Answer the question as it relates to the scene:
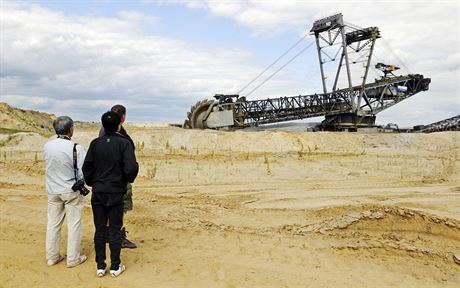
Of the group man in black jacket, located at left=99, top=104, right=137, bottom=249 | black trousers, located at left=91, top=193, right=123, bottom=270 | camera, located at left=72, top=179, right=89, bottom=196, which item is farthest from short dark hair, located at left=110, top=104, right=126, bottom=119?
black trousers, located at left=91, top=193, right=123, bottom=270

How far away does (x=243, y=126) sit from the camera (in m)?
25.7

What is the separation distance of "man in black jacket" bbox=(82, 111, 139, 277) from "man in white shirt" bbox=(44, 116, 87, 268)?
473mm

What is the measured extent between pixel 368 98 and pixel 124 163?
80.2 ft

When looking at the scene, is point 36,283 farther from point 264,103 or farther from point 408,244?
point 264,103

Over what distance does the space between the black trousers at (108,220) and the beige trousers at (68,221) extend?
1.70ft

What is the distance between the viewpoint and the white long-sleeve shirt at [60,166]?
6.00 metres

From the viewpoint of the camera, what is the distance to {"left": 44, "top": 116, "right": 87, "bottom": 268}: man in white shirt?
602cm

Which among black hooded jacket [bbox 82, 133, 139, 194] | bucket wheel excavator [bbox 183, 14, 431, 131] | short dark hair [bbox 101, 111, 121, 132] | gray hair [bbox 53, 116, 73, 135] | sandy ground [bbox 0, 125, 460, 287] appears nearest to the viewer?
black hooded jacket [bbox 82, 133, 139, 194]

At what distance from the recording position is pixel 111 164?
18.4 ft

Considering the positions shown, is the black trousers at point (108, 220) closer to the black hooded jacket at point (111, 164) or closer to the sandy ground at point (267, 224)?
the black hooded jacket at point (111, 164)

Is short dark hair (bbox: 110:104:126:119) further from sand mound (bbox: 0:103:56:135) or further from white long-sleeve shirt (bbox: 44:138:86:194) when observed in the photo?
sand mound (bbox: 0:103:56:135)

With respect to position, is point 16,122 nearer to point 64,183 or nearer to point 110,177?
point 64,183

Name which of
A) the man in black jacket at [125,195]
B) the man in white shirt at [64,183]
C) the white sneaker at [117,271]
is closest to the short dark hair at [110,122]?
→ the man in black jacket at [125,195]

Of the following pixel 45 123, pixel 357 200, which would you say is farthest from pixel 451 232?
pixel 45 123
